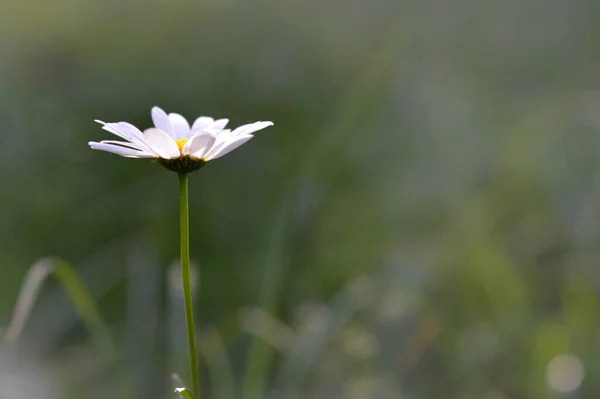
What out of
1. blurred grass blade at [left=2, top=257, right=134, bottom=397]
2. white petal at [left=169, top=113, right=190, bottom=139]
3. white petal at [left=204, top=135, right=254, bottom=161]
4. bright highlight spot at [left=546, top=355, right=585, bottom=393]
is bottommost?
bright highlight spot at [left=546, top=355, right=585, bottom=393]

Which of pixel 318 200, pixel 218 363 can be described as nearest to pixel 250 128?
pixel 218 363

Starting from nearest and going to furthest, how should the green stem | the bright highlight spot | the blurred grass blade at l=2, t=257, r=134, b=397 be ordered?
the green stem
the blurred grass blade at l=2, t=257, r=134, b=397
the bright highlight spot

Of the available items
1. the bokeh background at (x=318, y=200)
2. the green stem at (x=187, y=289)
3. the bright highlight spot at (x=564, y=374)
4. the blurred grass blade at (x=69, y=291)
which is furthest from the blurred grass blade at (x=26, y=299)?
the bright highlight spot at (x=564, y=374)

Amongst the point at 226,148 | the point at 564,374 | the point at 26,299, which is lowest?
the point at 564,374

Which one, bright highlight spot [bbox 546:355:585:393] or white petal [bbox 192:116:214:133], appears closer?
white petal [bbox 192:116:214:133]

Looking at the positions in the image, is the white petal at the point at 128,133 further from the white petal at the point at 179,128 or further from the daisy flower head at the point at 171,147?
the white petal at the point at 179,128

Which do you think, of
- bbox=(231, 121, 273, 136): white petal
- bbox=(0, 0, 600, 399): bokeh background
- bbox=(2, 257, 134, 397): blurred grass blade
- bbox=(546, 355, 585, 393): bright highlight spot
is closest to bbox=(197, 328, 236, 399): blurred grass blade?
bbox=(0, 0, 600, 399): bokeh background

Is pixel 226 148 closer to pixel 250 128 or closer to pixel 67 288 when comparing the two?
pixel 250 128

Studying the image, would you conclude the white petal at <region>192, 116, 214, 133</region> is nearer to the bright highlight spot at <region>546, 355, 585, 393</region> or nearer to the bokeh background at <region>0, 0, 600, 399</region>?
the bokeh background at <region>0, 0, 600, 399</region>

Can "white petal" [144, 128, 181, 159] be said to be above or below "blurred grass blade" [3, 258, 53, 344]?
above
